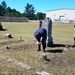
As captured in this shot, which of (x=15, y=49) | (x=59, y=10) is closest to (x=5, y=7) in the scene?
(x=59, y=10)

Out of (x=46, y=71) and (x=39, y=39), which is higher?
(x=39, y=39)

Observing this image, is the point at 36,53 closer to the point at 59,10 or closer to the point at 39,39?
the point at 39,39

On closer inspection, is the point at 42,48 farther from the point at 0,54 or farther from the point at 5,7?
the point at 5,7

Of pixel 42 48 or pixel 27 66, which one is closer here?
pixel 27 66

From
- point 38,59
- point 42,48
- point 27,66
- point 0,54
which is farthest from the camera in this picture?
point 42,48

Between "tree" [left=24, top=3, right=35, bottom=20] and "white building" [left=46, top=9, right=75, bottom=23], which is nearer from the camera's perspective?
"white building" [left=46, top=9, right=75, bottom=23]

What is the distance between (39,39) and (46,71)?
3.35m

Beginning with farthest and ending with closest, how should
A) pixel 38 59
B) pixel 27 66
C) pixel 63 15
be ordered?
pixel 63 15, pixel 38 59, pixel 27 66

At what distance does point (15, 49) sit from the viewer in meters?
11.9

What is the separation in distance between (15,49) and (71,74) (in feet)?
14.9

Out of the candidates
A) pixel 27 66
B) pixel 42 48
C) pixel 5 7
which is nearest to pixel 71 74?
pixel 27 66

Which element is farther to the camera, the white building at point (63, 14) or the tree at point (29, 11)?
the tree at point (29, 11)

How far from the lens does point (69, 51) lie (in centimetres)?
1145

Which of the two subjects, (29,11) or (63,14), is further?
(29,11)
